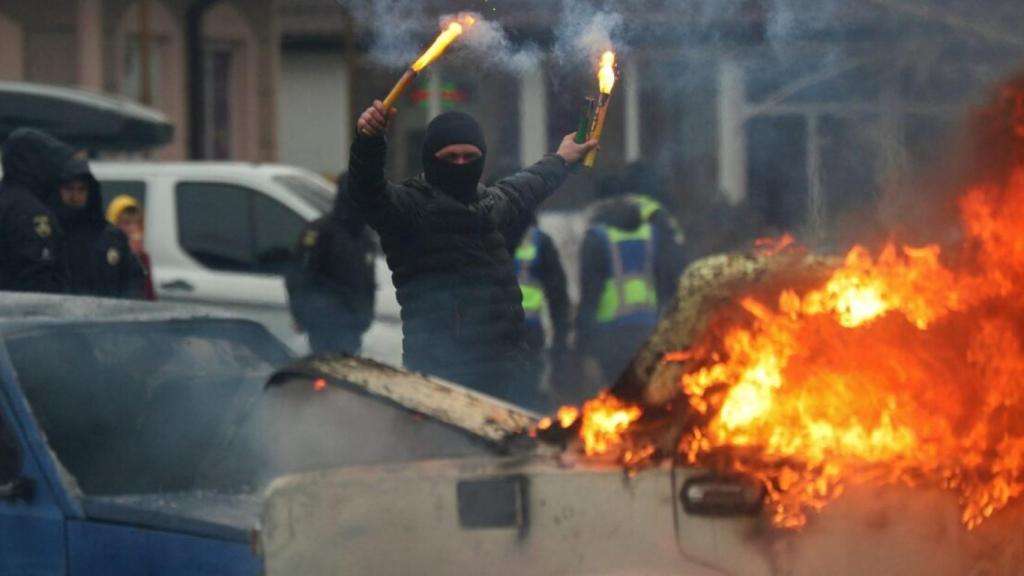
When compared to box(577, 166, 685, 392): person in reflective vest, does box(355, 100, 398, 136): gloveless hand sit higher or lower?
higher

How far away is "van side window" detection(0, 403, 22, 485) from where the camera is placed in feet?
18.4

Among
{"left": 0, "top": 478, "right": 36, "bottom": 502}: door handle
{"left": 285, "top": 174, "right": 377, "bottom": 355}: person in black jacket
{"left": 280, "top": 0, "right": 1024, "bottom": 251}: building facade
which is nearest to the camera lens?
{"left": 0, "top": 478, "right": 36, "bottom": 502}: door handle

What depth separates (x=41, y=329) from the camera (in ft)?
19.7

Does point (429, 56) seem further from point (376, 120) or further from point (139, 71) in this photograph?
point (139, 71)

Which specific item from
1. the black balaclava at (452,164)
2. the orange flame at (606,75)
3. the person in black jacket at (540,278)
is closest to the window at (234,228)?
the person in black jacket at (540,278)

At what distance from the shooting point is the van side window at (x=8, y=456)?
5602 millimetres

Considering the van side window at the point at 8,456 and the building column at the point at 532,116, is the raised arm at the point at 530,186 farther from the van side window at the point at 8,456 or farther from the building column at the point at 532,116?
the building column at the point at 532,116

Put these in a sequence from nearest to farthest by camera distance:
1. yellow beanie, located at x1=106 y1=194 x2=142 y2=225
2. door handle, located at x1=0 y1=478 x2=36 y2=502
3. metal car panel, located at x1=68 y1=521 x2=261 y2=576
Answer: metal car panel, located at x1=68 y1=521 x2=261 y2=576 → door handle, located at x1=0 y1=478 x2=36 y2=502 → yellow beanie, located at x1=106 y1=194 x2=142 y2=225

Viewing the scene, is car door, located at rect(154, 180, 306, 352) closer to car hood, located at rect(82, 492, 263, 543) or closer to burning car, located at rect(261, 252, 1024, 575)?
car hood, located at rect(82, 492, 263, 543)

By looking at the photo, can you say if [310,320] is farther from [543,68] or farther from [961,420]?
[961,420]

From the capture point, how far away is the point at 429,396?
4.61 m

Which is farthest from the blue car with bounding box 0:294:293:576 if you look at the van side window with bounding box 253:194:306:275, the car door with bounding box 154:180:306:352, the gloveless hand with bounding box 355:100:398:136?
the van side window with bounding box 253:194:306:275

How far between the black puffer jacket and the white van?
5.51 m

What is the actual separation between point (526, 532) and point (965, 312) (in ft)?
3.74
